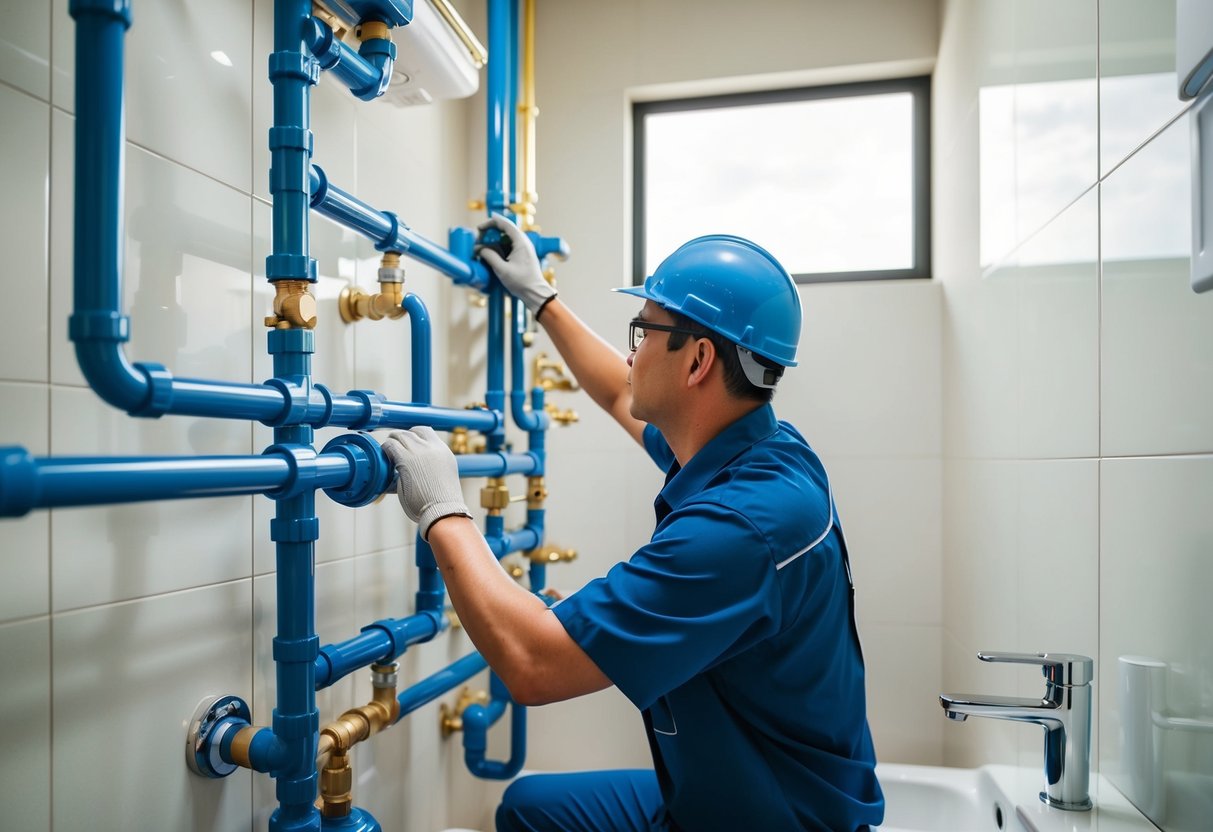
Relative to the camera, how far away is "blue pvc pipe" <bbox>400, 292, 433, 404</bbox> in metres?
1.26

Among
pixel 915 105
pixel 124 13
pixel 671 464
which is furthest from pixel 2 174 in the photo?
pixel 915 105

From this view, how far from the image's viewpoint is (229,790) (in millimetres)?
1073

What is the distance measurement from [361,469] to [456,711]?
924 millimetres

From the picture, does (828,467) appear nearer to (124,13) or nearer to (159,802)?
(159,802)

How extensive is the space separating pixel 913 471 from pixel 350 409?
130 centimetres

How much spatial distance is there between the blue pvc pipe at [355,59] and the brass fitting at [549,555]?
0.95m

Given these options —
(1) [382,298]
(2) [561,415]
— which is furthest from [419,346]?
(2) [561,415]

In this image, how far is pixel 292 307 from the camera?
3.04 feet

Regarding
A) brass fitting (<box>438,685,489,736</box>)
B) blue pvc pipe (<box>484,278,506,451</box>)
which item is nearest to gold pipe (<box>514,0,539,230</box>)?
blue pvc pipe (<box>484,278,506,451</box>)

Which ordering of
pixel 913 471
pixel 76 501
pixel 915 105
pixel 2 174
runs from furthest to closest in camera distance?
pixel 915 105 < pixel 913 471 < pixel 2 174 < pixel 76 501

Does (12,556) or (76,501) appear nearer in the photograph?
(76,501)

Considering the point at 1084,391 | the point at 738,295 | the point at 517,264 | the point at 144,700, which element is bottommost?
the point at 144,700

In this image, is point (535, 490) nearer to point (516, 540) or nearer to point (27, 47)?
point (516, 540)

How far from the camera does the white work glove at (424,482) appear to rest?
3.30 feet
